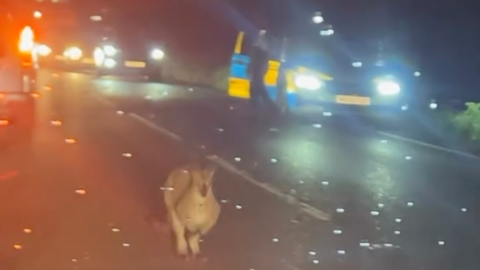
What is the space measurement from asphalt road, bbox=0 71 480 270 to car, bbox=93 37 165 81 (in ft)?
40.1

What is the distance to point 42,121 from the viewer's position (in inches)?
762

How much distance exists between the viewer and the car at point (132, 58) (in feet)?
110

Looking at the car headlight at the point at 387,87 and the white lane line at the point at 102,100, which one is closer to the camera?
the car headlight at the point at 387,87

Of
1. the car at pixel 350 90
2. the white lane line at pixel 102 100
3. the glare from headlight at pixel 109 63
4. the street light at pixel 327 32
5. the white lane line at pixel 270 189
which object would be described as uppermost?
the street light at pixel 327 32

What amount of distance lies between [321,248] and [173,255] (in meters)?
1.39

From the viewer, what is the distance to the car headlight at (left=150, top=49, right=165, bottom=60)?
33.8m

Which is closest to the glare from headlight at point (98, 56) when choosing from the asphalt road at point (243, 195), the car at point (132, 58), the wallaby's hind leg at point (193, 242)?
the car at point (132, 58)

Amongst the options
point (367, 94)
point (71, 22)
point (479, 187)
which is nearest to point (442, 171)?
point (479, 187)

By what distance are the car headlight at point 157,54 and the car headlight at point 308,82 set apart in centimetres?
1404

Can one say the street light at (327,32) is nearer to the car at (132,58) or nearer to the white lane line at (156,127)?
the white lane line at (156,127)

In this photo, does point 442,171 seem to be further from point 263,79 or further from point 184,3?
point 184,3

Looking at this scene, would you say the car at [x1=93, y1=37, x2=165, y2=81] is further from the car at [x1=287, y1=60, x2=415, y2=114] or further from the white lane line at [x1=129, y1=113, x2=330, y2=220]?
the white lane line at [x1=129, y1=113, x2=330, y2=220]

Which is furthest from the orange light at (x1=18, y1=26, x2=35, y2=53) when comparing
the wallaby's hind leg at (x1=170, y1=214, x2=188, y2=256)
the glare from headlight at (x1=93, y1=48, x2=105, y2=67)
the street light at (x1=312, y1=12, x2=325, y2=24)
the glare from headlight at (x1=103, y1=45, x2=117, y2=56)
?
the glare from headlight at (x1=93, y1=48, x2=105, y2=67)

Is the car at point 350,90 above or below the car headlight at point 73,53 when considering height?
above
